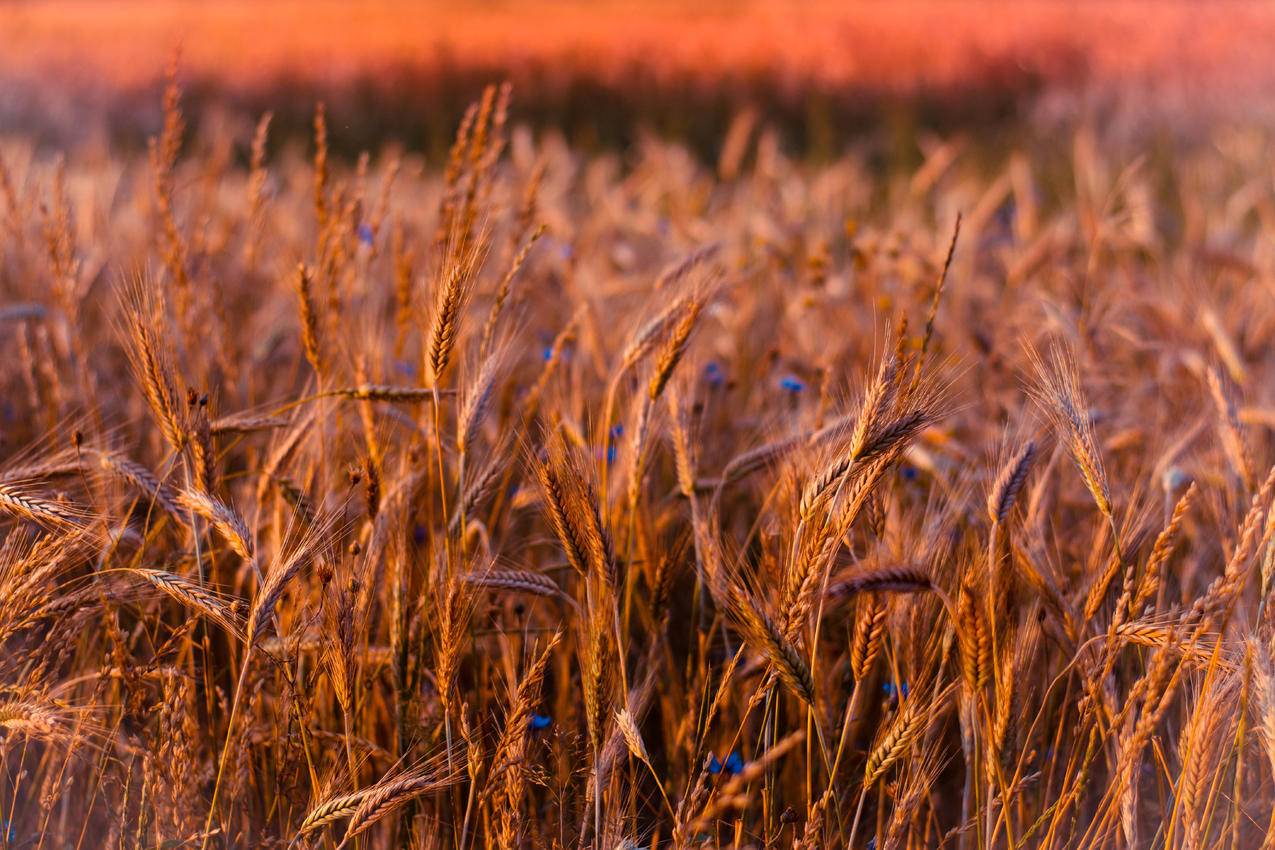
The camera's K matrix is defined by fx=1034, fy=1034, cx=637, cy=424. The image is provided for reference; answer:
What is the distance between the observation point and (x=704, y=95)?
1154 cm

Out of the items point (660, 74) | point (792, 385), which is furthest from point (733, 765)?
point (660, 74)

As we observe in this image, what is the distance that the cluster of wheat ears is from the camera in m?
1.28

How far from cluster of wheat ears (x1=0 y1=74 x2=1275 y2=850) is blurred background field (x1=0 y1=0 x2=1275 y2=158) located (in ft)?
24.7

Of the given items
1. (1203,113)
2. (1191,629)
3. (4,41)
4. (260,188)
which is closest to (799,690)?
(1191,629)

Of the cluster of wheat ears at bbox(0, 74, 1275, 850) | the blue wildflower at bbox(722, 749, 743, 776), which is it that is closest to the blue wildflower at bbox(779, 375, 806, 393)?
the cluster of wheat ears at bbox(0, 74, 1275, 850)

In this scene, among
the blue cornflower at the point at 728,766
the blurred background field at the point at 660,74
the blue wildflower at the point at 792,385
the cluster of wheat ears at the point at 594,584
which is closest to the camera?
the cluster of wheat ears at the point at 594,584

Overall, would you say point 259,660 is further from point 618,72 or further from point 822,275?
point 618,72

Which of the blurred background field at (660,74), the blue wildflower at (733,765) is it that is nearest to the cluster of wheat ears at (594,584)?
the blue wildflower at (733,765)

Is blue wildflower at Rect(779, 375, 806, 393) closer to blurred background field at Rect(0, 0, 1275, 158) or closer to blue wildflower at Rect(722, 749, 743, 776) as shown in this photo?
blue wildflower at Rect(722, 749, 743, 776)

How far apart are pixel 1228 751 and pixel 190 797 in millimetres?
1385

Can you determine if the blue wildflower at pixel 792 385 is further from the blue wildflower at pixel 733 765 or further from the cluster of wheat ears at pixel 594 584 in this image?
the blue wildflower at pixel 733 765

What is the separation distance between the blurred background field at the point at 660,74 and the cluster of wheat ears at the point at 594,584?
297 inches

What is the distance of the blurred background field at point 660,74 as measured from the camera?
1067 cm

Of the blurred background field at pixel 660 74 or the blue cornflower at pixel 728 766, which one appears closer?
the blue cornflower at pixel 728 766
